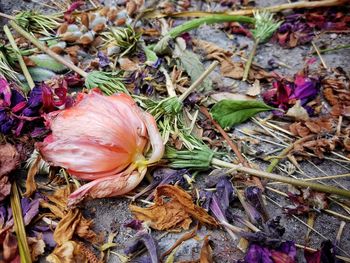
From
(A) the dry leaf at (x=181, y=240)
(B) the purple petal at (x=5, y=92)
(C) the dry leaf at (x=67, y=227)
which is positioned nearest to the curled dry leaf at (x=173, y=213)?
(A) the dry leaf at (x=181, y=240)

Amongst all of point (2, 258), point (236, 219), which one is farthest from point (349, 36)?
point (2, 258)

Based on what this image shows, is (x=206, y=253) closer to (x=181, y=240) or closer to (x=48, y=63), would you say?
(x=181, y=240)

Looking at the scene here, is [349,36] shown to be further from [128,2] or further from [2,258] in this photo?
[2,258]

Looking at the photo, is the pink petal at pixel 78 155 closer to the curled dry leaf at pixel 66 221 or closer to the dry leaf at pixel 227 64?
the curled dry leaf at pixel 66 221

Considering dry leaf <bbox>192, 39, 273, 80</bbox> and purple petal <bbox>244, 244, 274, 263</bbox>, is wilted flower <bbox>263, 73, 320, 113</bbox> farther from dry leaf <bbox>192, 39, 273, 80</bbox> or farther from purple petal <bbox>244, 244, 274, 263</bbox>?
purple petal <bbox>244, 244, 274, 263</bbox>

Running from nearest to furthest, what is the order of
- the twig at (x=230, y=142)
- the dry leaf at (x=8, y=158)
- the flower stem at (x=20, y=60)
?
1. the dry leaf at (x=8, y=158)
2. the twig at (x=230, y=142)
3. the flower stem at (x=20, y=60)
